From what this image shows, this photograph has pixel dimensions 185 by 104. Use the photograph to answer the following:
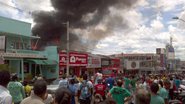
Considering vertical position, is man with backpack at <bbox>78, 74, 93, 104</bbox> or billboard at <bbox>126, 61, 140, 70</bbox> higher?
billboard at <bbox>126, 61, 140, 70</bbox>

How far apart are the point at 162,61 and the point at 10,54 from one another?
310ft

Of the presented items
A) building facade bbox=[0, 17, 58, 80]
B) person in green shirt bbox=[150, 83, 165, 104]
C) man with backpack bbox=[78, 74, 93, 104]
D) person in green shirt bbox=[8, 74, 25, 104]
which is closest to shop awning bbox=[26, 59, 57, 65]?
building facade bbox=[0, 17, 58, 80]

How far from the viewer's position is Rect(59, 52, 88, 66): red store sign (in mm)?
40959

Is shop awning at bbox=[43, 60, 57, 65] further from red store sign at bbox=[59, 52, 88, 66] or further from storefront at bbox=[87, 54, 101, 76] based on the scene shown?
storefront at bbox=[87, 54, 101, 76]

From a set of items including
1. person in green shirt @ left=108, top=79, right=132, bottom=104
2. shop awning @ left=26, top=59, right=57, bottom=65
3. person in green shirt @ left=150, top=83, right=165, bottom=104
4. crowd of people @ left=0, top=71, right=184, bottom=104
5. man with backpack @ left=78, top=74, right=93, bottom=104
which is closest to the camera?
crowd of people @ left=0, top=71, right=184, bottom=104

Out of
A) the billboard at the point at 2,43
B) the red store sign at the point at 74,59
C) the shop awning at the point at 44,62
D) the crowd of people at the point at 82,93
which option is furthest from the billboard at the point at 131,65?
the crowd of people at the point at 82,93

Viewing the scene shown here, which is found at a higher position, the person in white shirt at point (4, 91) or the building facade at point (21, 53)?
the building facade at point (21, 53)

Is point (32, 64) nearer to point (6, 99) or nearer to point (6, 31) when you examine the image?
point (6, 31)

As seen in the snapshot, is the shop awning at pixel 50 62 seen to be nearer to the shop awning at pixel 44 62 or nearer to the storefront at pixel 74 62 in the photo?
the shop awning at pixel 44 62

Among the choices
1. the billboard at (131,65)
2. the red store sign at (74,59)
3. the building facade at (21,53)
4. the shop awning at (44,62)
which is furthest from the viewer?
the billboard at (131,65)

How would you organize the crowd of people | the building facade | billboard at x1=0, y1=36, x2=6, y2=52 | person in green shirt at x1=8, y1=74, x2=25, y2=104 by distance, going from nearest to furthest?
1. the crowd of people
2. person in green shirt at x1=8, y1=74, x2=25, y2=104
3. billboard at x1=0, y1=36, x2=6, y2=52
4. the building facade

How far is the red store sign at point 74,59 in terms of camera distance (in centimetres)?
4096

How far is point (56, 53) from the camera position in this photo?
39500 millimetres

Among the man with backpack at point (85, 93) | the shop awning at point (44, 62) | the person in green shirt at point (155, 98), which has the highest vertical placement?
the shop awning at point (44, 62)
